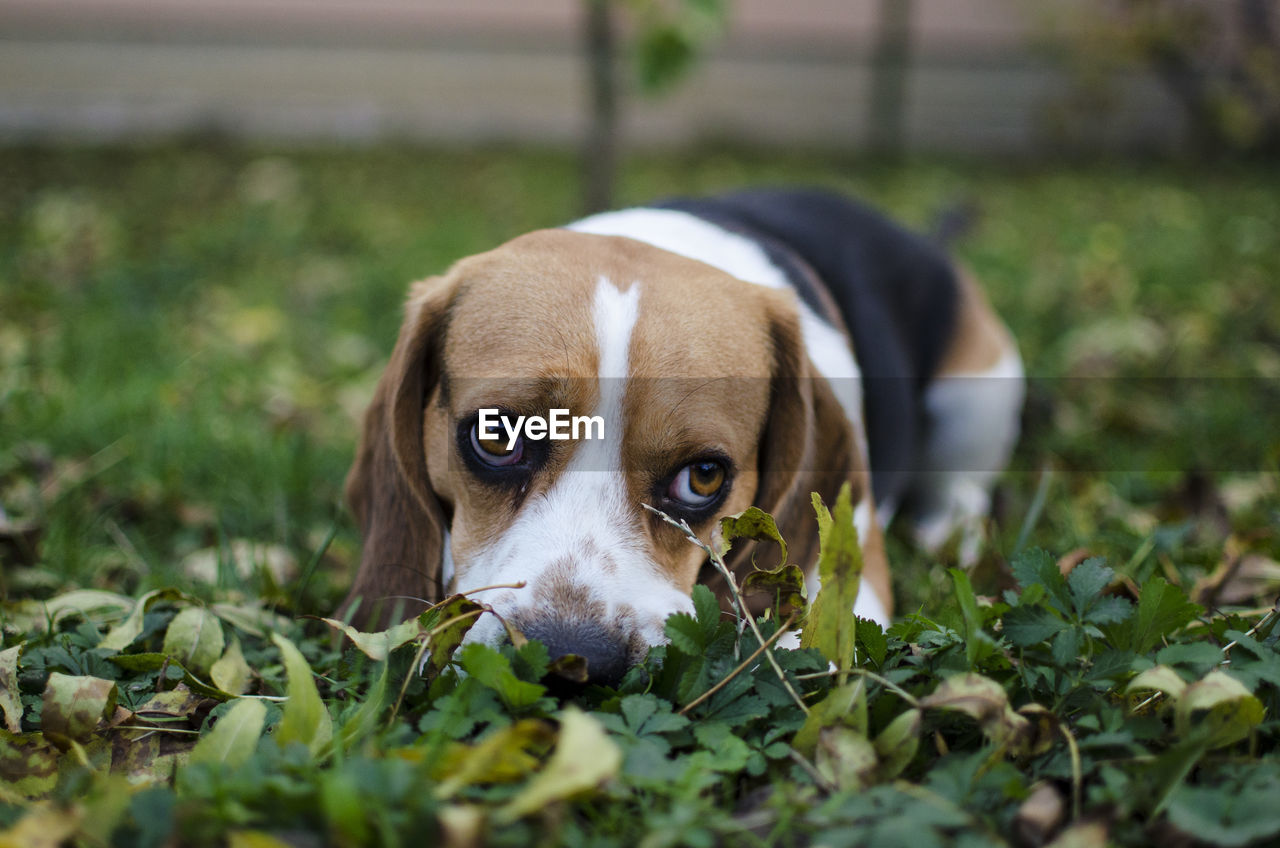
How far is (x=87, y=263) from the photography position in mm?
6445

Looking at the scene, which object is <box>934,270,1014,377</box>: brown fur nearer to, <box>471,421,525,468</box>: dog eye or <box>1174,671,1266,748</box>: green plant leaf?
<box>471,421,525,468</box>: dog eye

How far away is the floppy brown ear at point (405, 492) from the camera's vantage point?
7.90 ft

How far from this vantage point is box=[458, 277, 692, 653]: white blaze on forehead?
6.29 ft

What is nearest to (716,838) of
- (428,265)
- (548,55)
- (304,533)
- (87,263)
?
(304,533)

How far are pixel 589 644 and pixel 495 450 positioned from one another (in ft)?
1.90

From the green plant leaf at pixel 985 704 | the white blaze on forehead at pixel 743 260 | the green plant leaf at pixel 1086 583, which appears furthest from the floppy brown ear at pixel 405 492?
the green plant leaf at pixel 1086 583

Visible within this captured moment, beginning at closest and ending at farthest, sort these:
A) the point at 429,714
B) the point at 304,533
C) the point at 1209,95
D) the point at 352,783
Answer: the point at 352,783, the point at 429,714, the point at 304,533, the point at 1209,95

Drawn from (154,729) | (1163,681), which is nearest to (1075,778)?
(1163,681)

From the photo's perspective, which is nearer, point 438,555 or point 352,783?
point 352,783

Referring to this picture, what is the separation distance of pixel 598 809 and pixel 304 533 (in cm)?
210

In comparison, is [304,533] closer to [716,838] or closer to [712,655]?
[712,655]

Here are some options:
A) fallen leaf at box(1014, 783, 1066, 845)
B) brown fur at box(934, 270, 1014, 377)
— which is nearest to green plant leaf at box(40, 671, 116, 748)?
fallen leaf at box(1014, 783, 1066, 845)

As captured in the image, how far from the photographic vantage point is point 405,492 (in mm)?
2453

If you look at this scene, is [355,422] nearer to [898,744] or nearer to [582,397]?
[582,397]
